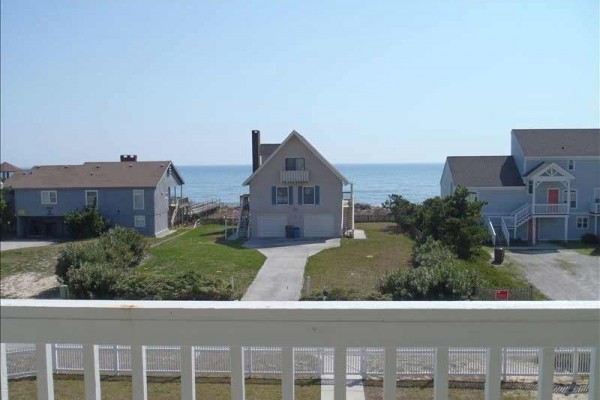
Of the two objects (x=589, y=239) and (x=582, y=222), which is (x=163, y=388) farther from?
(x=582, y=222)

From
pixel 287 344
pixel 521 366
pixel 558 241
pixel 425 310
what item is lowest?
pixel 558 241

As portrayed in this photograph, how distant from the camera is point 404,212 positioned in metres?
36.1

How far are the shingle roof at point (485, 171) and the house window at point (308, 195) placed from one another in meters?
8.69

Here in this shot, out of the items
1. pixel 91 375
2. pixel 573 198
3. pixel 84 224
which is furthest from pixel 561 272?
pixel 84 224

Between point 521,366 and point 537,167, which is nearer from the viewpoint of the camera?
point 521,366

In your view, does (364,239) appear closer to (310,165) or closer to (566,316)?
(310,165)

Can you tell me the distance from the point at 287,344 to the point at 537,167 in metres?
34.6

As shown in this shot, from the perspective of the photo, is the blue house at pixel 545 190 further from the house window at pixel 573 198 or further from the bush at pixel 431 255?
the bush at pixel 431 255

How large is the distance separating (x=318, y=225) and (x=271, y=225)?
2.90m

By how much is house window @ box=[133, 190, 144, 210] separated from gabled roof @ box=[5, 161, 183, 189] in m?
0.43

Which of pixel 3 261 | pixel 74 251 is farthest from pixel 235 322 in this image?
pixel 3 261

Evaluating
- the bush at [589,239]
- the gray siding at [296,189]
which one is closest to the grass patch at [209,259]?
the gray siding at [296,189]

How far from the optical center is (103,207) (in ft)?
117

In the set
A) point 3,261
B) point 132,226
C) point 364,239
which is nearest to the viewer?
point 3,261
